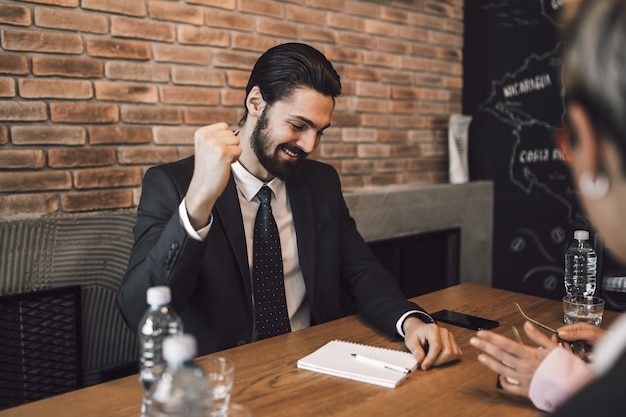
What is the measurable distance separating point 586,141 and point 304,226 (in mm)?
1281

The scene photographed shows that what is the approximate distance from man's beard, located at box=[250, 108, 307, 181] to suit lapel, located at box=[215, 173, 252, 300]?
0.18 m

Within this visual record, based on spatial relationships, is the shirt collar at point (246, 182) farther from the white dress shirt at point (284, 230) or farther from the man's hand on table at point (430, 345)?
the man's hand on table at point (430, 345)

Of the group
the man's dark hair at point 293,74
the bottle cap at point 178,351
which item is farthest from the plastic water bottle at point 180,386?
the man's dark hair at point 293,74

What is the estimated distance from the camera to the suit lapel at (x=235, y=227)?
163cm

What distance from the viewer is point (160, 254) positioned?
1.38 metres

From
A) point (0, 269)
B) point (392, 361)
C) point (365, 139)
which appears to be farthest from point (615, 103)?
point (365, 139)

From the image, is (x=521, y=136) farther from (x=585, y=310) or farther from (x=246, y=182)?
(x=246, y=182)

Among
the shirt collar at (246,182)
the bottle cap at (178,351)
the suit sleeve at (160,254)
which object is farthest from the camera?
the shirt collar at (246,182)

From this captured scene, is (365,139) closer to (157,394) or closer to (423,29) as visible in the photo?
(423,29)

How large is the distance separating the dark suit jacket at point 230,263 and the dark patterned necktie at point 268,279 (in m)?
0.06

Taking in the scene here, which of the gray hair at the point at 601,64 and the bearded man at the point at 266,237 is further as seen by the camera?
the bearded man at the point at 266,237

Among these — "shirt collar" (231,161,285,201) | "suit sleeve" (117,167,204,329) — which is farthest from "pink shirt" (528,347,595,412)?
"shirt collar" (231,161,285,201)

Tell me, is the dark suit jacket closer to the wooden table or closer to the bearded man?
the bearded man

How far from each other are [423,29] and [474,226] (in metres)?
1.19
